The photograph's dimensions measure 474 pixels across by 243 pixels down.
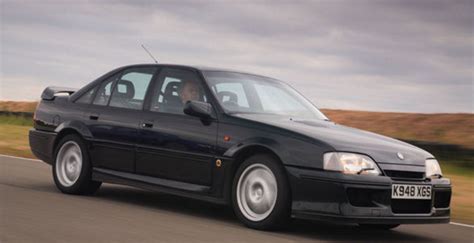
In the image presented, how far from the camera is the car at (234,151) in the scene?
674cm

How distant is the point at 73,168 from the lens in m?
9.11

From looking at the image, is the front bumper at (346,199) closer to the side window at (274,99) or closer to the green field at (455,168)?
the side window at (274,99)

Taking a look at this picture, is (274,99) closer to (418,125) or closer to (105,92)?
(105,92)

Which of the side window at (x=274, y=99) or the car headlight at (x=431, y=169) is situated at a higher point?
the side window at (x=274, y=99)

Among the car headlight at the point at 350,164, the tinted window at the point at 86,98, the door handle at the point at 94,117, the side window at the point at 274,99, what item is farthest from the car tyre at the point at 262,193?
the tinted window at the point at 86,98

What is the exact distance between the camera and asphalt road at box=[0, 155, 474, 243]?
644cm

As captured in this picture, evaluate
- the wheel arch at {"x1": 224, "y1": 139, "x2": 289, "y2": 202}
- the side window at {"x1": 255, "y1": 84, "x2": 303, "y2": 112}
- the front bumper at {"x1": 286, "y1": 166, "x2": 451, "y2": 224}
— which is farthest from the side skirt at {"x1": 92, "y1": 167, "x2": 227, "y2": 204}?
the side window at {"x1": 255, "y1": 84, "x2": 303, "y2": 112}

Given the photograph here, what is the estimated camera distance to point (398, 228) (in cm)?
812

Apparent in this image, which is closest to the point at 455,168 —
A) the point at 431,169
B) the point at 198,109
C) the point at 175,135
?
the point at 431,169

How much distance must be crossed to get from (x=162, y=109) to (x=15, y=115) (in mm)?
18242

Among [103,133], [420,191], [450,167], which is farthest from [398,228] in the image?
[450,167]

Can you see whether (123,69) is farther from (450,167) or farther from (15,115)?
(15,115)

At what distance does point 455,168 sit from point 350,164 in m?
8.36

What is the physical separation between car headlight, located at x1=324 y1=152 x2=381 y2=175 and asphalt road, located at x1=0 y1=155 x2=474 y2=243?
65cm
